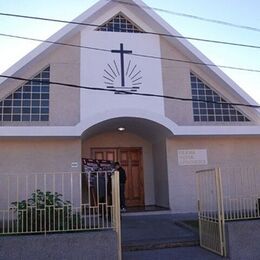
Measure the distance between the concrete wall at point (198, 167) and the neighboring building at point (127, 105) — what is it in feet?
0.12

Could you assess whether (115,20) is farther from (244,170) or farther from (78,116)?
(244,170)

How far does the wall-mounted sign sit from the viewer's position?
14.0 meters

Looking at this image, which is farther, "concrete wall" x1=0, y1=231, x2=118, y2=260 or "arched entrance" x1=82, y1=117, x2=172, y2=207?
"arched entrance" x1=82, y1=117, x2=172, y2=207

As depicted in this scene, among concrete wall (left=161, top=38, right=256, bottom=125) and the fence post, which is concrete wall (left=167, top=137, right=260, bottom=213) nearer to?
concrete wall (left=161, top=38, right=256, bottom=125)

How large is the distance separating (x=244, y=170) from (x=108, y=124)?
16.9 feet

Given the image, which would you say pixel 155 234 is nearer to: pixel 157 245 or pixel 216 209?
pixel 157 245

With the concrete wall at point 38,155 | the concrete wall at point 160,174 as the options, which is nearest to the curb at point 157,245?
the concrete wall at point 160,174

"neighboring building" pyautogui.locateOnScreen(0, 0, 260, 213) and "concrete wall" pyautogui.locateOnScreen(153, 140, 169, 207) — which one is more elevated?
"neighboring building" pyautogui.locateOnScreen(0, 0, 260, 213)

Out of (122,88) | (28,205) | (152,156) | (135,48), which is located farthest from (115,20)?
(28,205)

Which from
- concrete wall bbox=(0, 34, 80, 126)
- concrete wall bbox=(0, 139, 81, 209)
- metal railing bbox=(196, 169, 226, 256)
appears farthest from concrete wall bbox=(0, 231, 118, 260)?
concrete wall bbox=(0, 34, 80, 126)

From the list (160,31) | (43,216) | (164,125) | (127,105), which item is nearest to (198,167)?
(164,125)

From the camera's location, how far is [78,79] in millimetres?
13273

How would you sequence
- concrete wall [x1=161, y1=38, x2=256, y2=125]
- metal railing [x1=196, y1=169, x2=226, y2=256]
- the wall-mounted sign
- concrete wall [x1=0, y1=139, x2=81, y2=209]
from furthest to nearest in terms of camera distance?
1. the wall-mounted sign
2. concrete wall [x1=161, y1=38, x2=256, y2=125]
3. concrete wall [x1=0, y1=139, x2=81, y2=209]
4. metal railing [x1=196, y1=169, x2=226, y2=256]

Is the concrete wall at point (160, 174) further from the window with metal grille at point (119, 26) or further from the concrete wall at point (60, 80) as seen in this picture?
the window with metal grille at point (119, 26)
